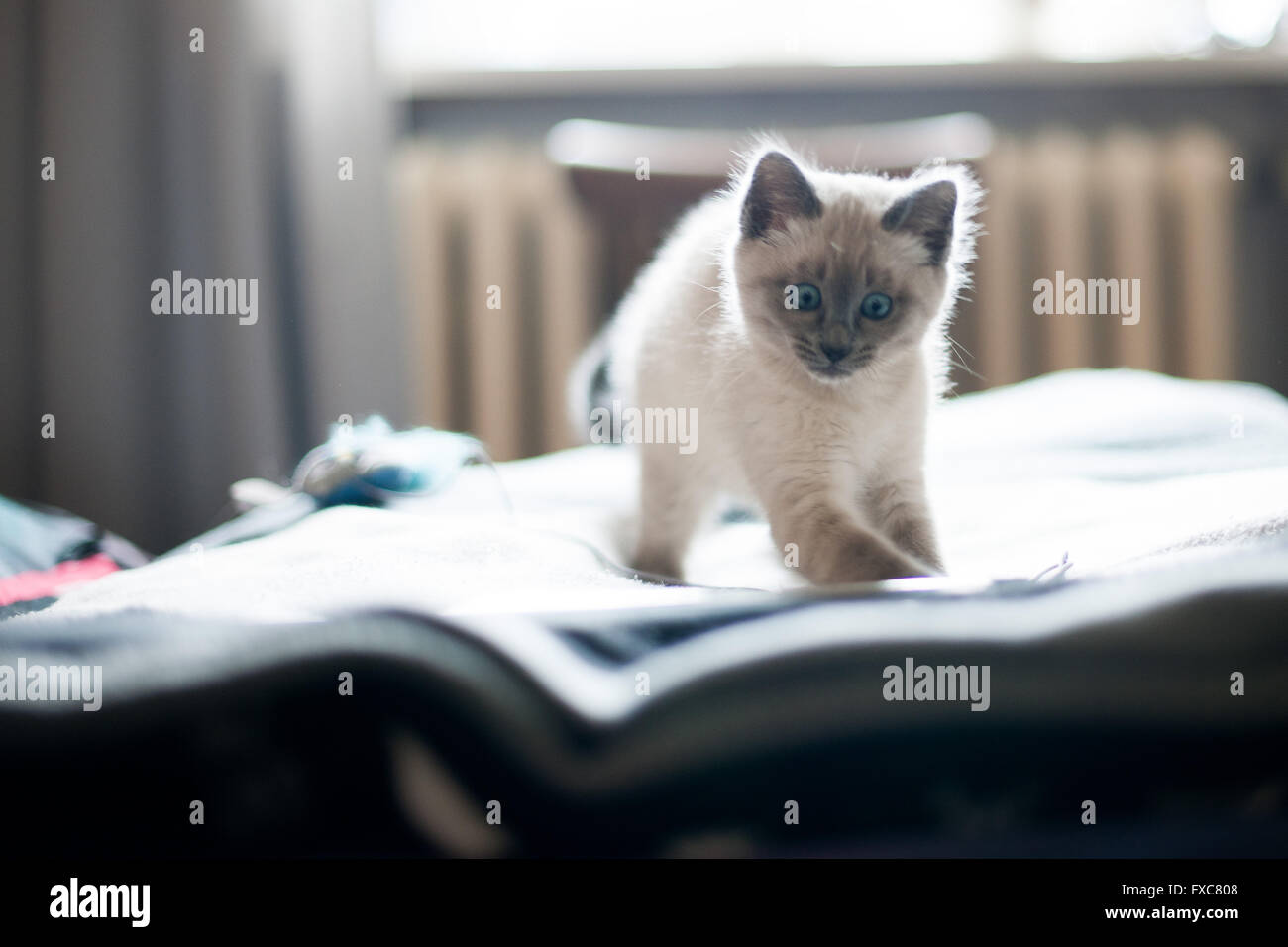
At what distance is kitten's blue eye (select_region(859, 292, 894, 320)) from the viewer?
1062 mm

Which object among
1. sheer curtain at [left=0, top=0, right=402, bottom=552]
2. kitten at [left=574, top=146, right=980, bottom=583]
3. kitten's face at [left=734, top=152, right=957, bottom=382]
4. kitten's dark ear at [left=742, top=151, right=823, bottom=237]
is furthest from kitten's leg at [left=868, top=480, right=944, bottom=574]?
sheer curtain at [left=0, top=0, right=402, bottom=552]

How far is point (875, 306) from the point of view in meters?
1.07

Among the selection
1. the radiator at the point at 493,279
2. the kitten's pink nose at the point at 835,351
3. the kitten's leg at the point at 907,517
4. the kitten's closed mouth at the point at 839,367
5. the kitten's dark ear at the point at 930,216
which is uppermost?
the radiator at the point at 493,279

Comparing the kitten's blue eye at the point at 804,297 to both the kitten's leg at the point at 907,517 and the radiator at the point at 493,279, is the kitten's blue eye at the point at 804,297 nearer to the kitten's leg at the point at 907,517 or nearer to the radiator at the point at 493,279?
the kitten's leg at the point at 907,517

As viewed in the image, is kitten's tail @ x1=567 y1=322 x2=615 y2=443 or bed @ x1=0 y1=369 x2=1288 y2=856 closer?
bed @ x1=0 y1=369 x2=1288 y2=856

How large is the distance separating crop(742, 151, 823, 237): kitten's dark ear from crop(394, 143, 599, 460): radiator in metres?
1.68

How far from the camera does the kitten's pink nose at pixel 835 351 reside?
104 centimetres

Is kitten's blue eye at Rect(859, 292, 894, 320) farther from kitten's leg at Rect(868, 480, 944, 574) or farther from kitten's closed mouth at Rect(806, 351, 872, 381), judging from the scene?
kitten's leg at Rect(868, 480, 944, 574)

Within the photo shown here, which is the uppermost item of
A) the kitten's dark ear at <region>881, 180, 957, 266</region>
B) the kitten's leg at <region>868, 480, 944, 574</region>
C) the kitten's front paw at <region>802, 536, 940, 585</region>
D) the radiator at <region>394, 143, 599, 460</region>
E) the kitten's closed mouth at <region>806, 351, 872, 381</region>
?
the radiator at <region>394, 143, 599, 460</region>

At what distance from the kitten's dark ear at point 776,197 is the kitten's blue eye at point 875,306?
0.39 feet

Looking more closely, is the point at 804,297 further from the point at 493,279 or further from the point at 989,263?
the point at 989,263

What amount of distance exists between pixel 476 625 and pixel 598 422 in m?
1.49

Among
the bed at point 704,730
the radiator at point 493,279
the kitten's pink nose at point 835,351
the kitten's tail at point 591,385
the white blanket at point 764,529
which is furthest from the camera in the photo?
the radiator at point 493,279

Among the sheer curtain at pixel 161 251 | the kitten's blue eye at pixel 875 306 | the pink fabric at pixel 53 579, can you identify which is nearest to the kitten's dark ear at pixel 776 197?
the kitten's blue eye at pixel 875 306
